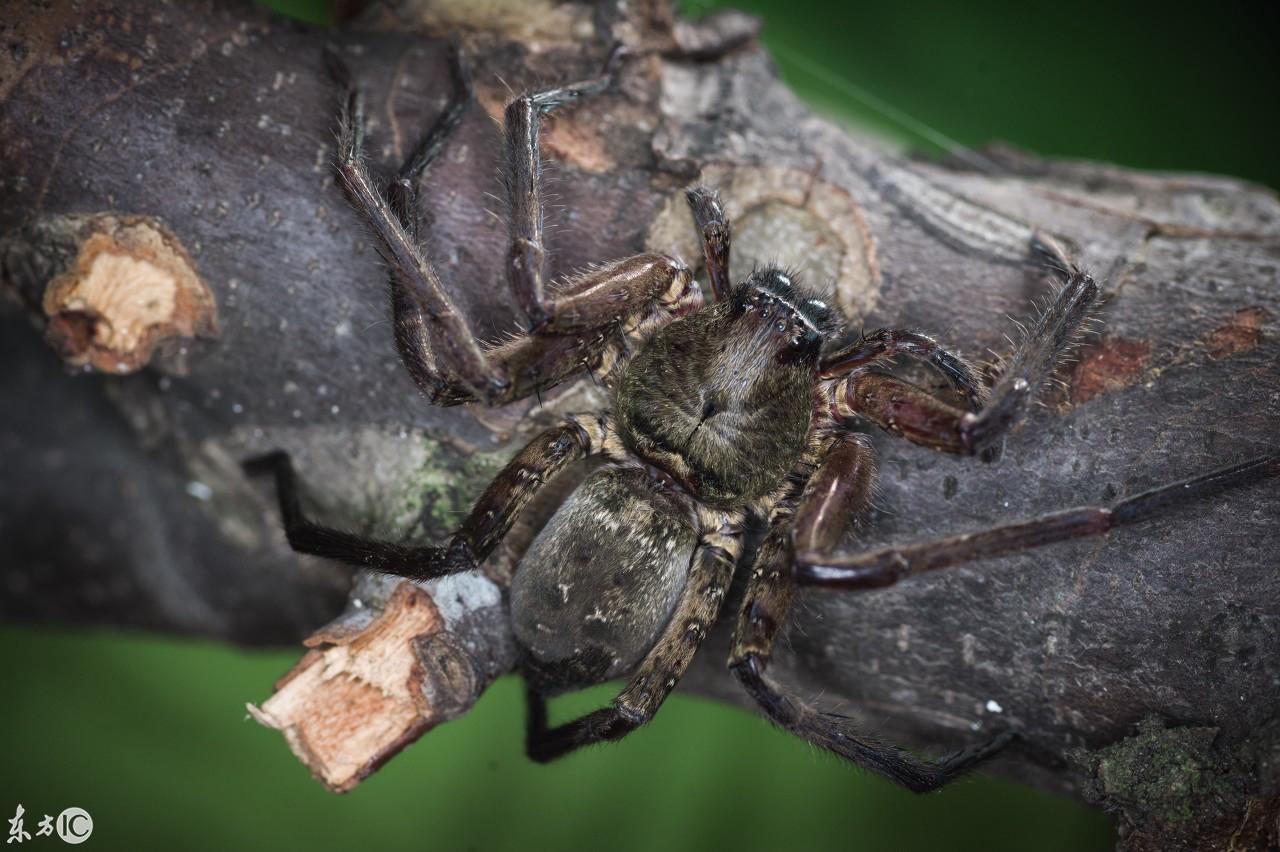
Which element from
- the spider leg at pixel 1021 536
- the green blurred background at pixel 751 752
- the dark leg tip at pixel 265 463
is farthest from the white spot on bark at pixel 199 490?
the spider leg at pixel 1021 536

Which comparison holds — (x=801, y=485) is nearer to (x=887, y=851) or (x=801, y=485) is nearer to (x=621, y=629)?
(x=621, y=629)

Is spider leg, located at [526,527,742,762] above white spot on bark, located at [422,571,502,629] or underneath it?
underneath

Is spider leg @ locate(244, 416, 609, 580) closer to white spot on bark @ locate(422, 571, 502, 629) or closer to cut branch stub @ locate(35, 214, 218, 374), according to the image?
white spot on bark @ locate(422, 571, 502, 629)

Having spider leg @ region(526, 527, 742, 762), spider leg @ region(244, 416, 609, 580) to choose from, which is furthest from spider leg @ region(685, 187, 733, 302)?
spider leg @ region(526, 527, 742, 762)

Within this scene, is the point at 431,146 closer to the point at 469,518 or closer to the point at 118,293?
the point at 118,293

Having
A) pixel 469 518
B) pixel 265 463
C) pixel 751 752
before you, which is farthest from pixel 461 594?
pixel 751 752
